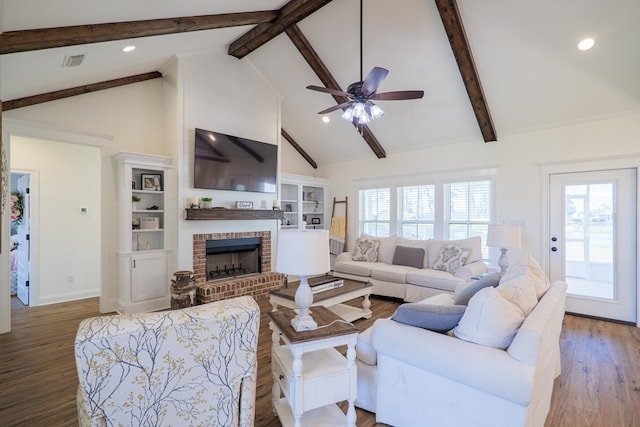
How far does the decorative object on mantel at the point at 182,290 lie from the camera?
13.8ft

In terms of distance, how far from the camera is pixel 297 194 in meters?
6.86

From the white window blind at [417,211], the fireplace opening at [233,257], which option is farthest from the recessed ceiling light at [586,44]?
the fireplace opening at [233,257]

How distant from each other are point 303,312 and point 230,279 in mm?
3501

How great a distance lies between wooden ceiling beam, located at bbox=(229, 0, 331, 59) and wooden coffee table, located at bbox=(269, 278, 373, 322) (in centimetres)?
351

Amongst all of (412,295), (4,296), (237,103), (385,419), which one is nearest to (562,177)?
(412,295)

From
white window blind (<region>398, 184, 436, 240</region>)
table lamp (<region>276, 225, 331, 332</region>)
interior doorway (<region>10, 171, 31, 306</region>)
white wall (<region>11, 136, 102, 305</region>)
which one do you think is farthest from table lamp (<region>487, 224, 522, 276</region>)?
interior doorway (<region>10, 171, 31, 306</region>)

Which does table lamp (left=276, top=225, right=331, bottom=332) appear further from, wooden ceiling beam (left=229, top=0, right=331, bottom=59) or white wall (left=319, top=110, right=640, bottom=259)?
white wall (left=319, top=110, right=640, bottom=259)

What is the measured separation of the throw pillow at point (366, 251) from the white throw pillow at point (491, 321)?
3752 millimetres

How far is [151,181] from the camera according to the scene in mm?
4617

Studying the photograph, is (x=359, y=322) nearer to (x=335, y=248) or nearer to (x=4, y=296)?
(x=335, y=248)

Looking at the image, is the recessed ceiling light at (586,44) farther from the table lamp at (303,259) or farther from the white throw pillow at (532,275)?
the table lamp at (303,259)

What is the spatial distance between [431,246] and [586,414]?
124 inches

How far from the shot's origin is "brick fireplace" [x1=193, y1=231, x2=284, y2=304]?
4.64m

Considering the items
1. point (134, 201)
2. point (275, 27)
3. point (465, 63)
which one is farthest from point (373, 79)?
point (134, 201)
